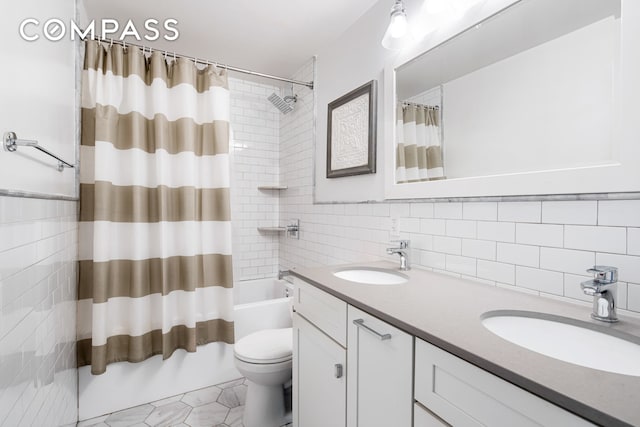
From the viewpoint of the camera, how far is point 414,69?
1.53m

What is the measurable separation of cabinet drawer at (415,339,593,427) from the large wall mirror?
26.3 inches

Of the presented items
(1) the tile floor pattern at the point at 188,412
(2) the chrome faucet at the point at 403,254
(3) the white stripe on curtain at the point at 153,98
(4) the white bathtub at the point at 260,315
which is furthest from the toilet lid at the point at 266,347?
(3) the white stripe on curtain at the point at 153,98

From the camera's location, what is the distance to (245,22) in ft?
6.66

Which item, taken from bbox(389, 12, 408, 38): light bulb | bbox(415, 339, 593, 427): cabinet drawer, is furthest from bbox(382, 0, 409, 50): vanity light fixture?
bbox(415, 339, 593, 427): cabinet drawer

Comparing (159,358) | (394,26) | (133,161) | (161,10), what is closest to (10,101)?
(133,161)

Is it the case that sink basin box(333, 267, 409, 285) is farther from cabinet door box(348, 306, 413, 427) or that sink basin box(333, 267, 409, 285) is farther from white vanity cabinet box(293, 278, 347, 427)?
cabinet door box(348, 306, 413, 427)

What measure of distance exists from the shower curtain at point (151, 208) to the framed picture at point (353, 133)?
0.76m

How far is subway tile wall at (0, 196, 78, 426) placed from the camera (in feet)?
2.86

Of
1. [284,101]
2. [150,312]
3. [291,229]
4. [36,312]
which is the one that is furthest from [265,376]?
[284,101]

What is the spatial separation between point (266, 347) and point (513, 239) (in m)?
1.36

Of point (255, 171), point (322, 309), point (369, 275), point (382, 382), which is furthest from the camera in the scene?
point (255, 171)

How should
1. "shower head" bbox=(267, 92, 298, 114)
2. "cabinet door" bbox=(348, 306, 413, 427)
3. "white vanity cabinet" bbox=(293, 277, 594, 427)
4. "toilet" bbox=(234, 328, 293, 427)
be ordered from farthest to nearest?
"shower head" bbox=(267, 92, 298, 114) < "toilet" bbox=(234, 328, 293, 427) < "cabinet door" bbox=(348, 306, 413, 427) < "white vanity cabinet" bbox=(293, 277, 594, 427)

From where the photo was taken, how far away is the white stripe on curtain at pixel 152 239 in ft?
5.99

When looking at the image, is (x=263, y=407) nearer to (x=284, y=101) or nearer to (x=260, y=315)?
(x=260, y=315)
